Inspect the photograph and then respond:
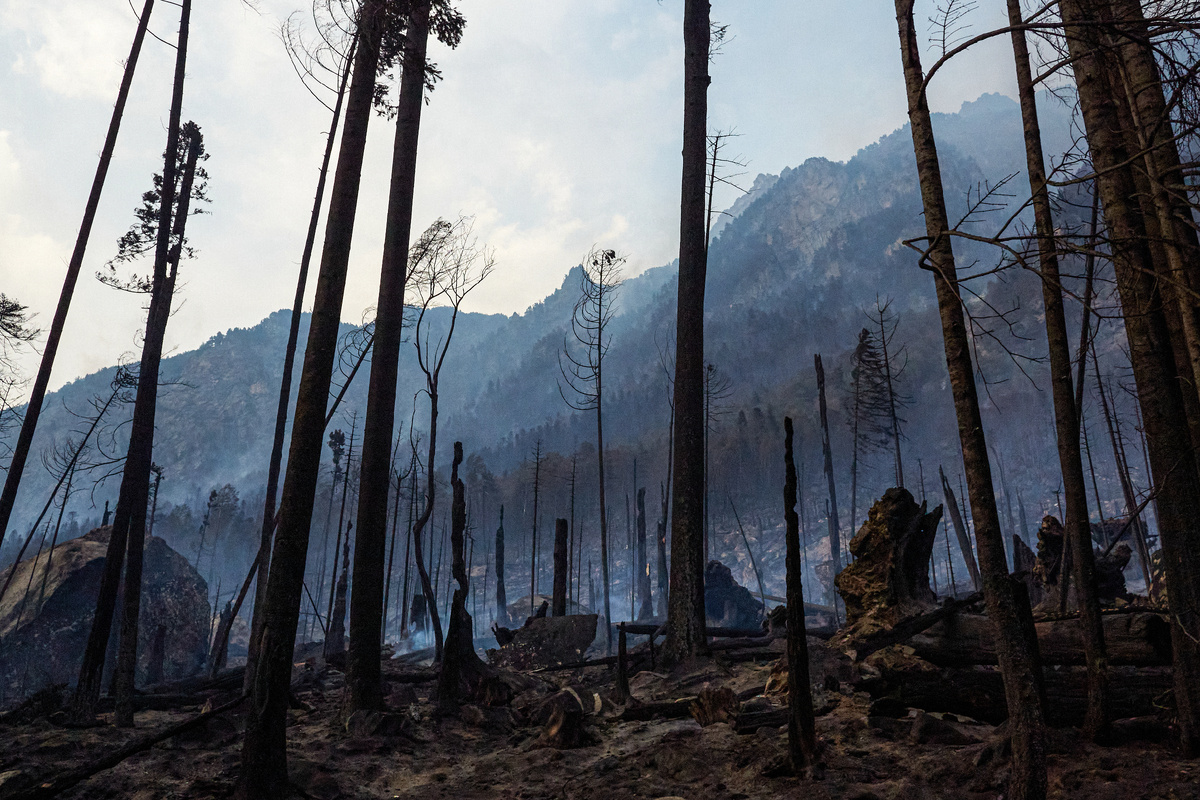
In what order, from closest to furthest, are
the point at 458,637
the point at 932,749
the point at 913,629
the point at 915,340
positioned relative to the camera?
the point at 932,749 < the point at 913,629 < the point at 458,637 < the point at 915,340

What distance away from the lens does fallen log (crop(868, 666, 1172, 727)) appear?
14.8 ft

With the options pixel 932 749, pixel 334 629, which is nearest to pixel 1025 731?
pixel 932 749

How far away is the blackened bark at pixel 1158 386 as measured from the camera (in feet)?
12.8

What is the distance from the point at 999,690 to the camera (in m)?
5.17

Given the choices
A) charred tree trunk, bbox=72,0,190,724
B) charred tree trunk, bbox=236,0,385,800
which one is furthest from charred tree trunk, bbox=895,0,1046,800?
charred tree trunk, bbox=72,0,190,724

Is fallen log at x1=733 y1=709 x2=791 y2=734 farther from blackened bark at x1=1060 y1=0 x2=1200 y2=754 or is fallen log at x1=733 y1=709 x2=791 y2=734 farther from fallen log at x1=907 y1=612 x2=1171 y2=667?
blackened bark at x1=1060 y1=0 x2=1200 y2=754

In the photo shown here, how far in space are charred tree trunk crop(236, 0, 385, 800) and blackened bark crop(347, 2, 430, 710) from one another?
4.72ft

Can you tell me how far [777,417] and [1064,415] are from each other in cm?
7746

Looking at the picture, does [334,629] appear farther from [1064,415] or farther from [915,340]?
[915,340]

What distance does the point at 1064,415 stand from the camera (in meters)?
5.13

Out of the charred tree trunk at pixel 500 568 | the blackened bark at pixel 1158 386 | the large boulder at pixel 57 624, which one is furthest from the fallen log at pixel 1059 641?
the charred tree trunk at pixel 500 568

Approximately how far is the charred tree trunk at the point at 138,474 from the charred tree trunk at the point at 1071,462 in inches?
425

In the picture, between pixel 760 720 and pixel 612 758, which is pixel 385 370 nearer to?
pixel 612 758

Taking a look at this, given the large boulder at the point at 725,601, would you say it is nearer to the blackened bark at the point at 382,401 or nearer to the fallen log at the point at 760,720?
the blackened bark at the point at 382,401
